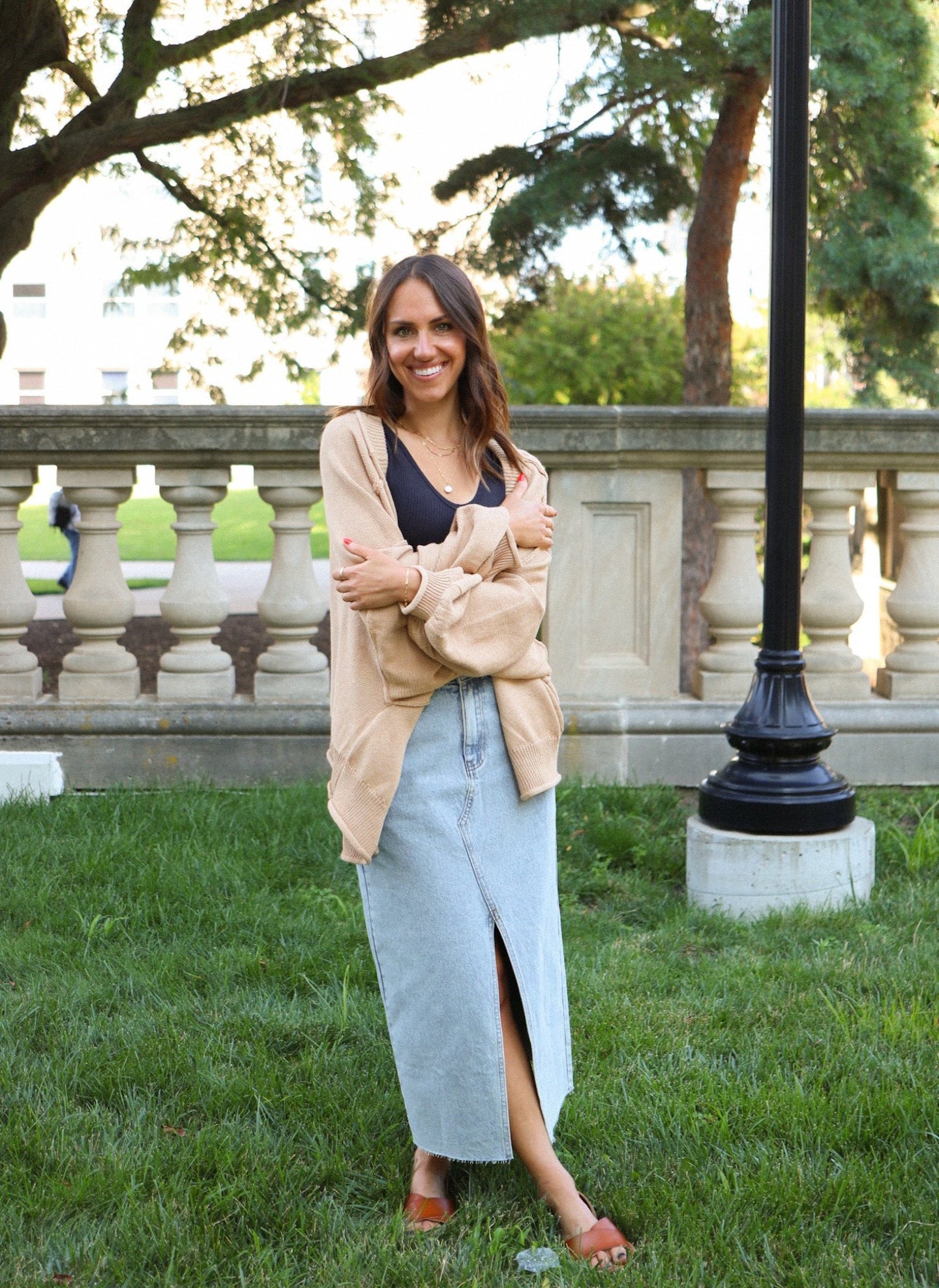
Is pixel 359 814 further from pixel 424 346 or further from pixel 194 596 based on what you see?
pixel 194 596

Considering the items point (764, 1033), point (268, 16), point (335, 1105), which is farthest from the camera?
point (268, 16)

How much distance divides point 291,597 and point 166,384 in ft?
15.9

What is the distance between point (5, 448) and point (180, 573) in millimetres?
802

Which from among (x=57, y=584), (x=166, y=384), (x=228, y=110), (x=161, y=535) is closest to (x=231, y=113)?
(x=228, y=110)

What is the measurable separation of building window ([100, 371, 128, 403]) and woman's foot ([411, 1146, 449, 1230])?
7.04 m

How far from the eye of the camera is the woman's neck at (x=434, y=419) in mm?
2715

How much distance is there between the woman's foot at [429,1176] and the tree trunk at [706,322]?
6153 millimetres

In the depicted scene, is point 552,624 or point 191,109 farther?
point 191,109

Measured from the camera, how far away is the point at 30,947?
3699 millimetres

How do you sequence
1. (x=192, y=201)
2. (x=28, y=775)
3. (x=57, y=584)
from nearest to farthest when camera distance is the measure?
1. (x=28, y=775)
2. (x=192, y=201)
3. (x=57, y=584)

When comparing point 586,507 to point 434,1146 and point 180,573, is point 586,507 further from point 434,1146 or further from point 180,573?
point 434,1146

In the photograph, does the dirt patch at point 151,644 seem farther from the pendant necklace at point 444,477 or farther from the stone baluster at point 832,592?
the pendant necklace at point 444,477

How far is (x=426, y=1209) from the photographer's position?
262 cm

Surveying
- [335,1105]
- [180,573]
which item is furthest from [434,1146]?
[180,573]
